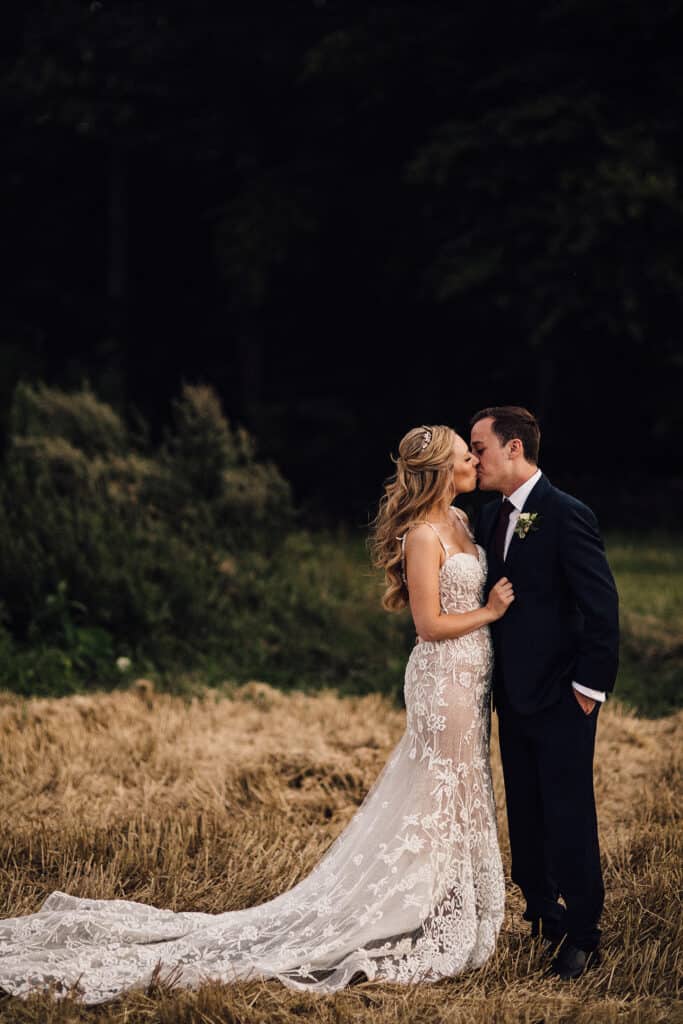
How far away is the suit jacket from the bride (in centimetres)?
11

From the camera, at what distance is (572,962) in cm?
420

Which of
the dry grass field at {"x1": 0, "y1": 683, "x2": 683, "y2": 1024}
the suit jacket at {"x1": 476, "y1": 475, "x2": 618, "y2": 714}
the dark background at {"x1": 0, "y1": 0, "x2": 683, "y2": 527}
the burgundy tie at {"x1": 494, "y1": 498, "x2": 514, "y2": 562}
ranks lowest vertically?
the dry grass field at {"x1": 0, "y1": 683, "x2": 683, "y2": 1024}

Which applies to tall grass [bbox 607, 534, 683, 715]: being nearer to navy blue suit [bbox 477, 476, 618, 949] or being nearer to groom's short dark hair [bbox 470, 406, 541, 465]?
navy blue suit [bbox 477, 476, 618, 949]

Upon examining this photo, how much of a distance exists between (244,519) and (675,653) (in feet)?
13.3

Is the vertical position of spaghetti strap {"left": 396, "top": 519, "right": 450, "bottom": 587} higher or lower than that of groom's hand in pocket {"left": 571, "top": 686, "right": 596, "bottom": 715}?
higher

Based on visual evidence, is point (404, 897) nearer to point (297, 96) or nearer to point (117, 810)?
point (117, 810)

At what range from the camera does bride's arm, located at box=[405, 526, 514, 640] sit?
168 inches

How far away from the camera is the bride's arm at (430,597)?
4.26 m

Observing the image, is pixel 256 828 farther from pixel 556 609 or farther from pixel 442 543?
pixel 556 609

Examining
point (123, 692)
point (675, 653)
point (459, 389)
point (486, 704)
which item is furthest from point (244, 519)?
point (459, 389)

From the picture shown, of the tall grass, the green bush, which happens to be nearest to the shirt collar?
the tall grass

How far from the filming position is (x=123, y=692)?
8.30m

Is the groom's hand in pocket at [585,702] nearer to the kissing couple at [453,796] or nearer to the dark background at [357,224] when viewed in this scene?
the kissing couple at [453,796]

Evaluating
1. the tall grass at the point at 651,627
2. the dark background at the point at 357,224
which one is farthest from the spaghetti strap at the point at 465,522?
the dark background at the point at 357,224
